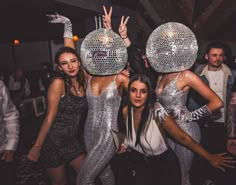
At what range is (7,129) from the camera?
206 centimetres

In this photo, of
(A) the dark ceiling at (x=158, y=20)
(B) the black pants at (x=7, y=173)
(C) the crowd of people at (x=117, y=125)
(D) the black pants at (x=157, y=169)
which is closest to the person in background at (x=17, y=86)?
(A) the dark ceiling at (x=158, y=20)

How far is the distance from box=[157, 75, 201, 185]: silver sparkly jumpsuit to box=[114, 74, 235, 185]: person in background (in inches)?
8.0

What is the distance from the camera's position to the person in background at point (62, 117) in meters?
2.17

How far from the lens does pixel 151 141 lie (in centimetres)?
195

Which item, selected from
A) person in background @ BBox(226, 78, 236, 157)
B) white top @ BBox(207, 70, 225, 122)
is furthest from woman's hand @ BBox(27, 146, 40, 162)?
white top @ BBox(207, 70, 225, 122)

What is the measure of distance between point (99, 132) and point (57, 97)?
17.2 inches

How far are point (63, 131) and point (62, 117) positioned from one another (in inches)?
4.6

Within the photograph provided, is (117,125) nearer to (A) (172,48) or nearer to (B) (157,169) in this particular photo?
(B) (157,169)

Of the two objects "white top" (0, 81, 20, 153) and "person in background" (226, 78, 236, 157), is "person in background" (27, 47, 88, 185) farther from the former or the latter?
"person in background" (226, 78, 236, 157)

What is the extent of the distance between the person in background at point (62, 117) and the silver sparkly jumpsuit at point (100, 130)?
0.15 m

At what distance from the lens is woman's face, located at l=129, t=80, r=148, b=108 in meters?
2.04

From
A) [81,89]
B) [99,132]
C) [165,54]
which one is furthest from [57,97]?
[165,54]

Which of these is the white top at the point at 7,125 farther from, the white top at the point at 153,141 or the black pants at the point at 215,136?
the black pants at the point at 215,136

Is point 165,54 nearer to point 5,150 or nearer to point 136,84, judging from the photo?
point 136,84
